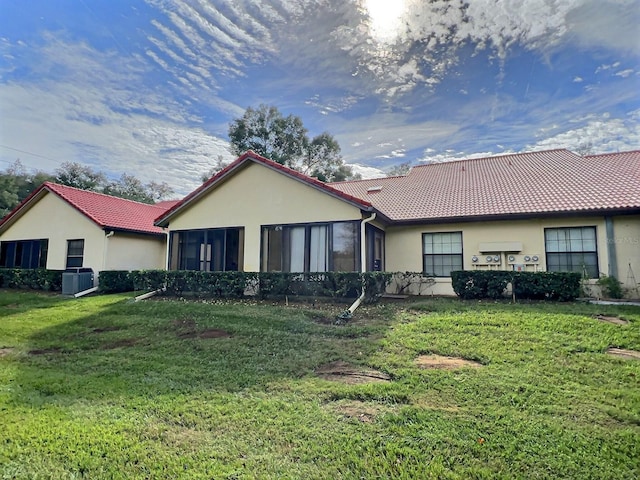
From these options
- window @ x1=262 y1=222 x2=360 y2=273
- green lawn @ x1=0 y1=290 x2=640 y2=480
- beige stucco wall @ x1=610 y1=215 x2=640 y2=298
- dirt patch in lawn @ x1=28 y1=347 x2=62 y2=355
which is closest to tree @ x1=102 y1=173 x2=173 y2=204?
window @ x1=262 y1=222 x2=360 y2=273

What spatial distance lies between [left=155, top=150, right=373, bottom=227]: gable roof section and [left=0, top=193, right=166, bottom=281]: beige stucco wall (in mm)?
3634

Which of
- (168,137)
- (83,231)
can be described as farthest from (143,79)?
(83,231)

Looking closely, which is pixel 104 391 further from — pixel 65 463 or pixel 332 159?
pixel 332 159

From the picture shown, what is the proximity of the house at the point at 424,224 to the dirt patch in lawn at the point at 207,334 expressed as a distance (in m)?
4.56

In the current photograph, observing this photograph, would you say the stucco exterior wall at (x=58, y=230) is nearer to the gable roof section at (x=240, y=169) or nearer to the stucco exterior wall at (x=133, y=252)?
the stucco exterior wall at (x=133, y=252)

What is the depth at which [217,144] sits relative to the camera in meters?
32.6

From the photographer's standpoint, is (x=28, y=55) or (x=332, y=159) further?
(x=332, y=159)

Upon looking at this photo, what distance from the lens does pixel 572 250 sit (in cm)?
1130

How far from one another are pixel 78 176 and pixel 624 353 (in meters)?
48.1

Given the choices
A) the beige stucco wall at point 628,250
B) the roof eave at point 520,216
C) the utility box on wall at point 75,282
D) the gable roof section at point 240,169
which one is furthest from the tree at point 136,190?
the beige stucco wall at point 628,250

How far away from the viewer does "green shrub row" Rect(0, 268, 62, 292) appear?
51.8ft

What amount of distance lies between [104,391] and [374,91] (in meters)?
16.3

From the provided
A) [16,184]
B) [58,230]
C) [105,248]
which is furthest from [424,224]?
[16,184]

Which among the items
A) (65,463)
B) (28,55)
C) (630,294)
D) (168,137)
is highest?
(28,55)
